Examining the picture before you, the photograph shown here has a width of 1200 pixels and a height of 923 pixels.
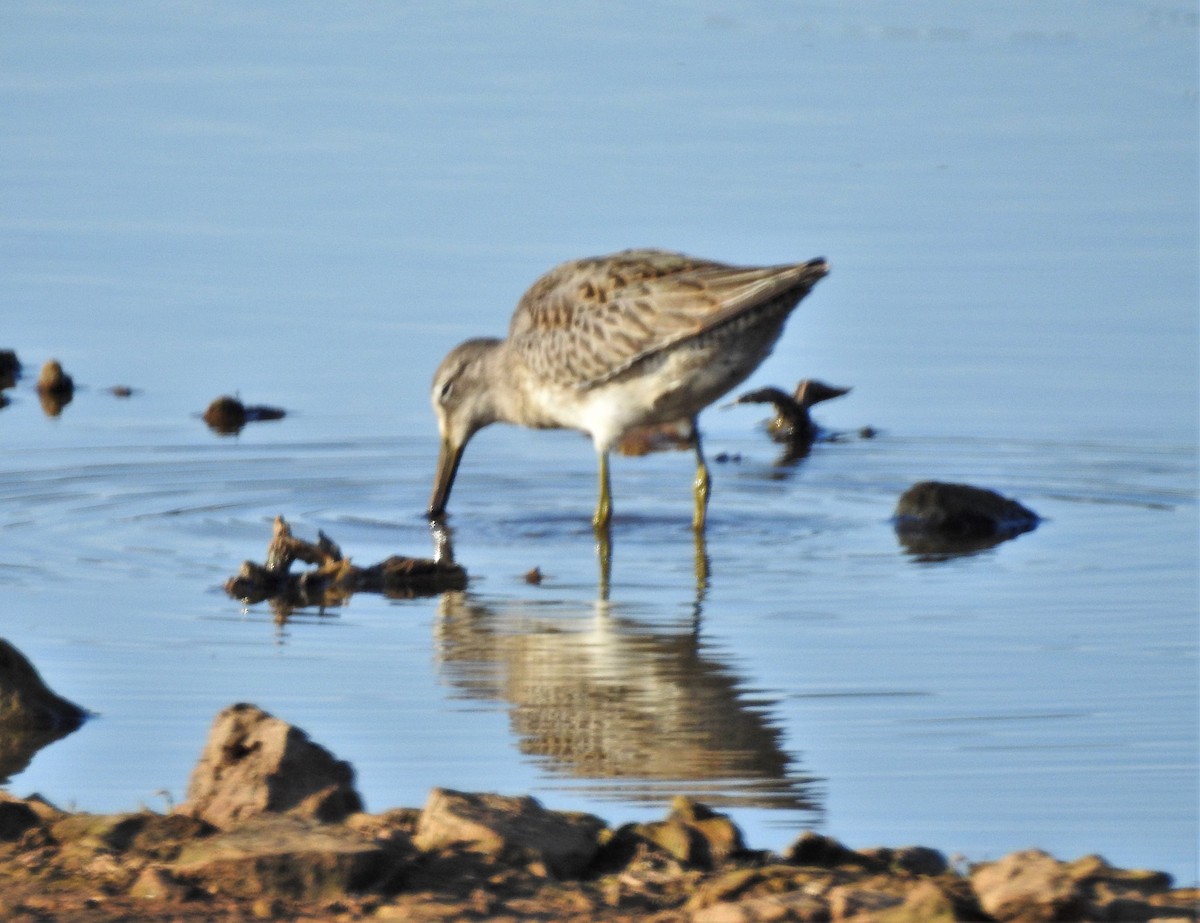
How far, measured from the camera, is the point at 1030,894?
192 inches

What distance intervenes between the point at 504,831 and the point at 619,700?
1793 mm

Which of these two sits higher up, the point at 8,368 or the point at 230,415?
the point at 8,368

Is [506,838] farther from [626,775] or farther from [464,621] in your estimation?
[464,621]

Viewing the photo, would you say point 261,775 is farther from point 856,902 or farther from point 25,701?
point 856,902

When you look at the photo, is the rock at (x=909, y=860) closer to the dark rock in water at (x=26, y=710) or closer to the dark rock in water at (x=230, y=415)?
the dark rock in water at (x=26, y=710)

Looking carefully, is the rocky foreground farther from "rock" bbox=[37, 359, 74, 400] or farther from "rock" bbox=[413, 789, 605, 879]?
"rock" bbox=[37, 359, 74, 400]

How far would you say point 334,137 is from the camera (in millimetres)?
17094

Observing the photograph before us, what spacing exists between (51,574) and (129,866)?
363 centimetres

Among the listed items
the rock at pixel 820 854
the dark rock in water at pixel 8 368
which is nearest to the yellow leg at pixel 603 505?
the dark rock in water at pixel 8 368

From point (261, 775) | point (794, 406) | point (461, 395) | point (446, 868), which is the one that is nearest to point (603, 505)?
point (461, 395)

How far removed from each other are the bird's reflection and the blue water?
2 cm

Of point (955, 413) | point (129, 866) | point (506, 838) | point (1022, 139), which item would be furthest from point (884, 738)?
point (1022, 139)

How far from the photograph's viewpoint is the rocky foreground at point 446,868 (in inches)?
194

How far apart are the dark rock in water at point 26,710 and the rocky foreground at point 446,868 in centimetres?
91
